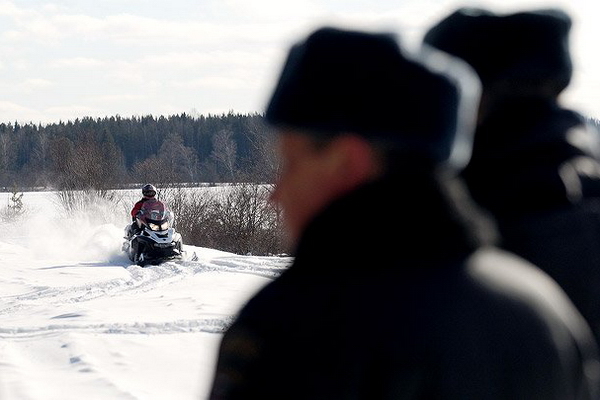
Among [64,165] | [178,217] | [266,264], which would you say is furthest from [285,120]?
[64,165]

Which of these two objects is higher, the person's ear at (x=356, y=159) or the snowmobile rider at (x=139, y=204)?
the person's ear at (x=356, y=159)

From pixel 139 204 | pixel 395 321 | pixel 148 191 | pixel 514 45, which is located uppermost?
pixel 514 45

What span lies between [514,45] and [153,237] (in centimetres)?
1396

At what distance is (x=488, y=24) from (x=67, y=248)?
20.3 metres

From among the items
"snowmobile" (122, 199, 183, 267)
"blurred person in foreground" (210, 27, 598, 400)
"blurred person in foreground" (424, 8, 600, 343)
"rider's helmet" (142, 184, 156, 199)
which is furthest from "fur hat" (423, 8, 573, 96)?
"rider's helmet" (142, 184, 156, 199)

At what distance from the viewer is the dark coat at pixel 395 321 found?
1285mm

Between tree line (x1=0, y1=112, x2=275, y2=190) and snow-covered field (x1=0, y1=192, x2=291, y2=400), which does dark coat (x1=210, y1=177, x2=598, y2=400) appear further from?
tree line (x1=0, y1=112, x2=275, y2=190)

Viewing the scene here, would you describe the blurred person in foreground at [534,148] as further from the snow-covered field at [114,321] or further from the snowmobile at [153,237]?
the snowmobile at [153,237]

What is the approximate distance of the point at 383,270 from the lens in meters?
1.34

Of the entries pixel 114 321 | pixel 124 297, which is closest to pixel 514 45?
pixel 114 321

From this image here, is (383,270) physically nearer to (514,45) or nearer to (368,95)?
(368,95)

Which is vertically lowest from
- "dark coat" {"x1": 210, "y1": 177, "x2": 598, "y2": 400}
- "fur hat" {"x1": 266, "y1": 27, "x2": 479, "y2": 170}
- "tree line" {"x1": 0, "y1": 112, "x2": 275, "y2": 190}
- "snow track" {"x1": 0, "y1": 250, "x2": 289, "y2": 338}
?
"tree line" {"x1": 0, "y1": 112, "x2": 275, "y2": 190}

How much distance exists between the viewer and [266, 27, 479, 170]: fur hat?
136cm

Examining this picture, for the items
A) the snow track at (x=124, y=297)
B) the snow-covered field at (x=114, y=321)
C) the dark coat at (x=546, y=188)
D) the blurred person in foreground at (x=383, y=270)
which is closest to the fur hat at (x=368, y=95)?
the blurred person in foreground at (x=383, y=270)
